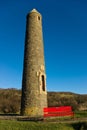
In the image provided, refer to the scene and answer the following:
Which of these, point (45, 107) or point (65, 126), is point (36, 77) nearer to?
point (45, 107)

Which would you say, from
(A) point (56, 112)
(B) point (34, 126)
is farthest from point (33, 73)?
(B) point (34, 126)

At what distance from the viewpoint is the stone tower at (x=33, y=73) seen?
19.7m

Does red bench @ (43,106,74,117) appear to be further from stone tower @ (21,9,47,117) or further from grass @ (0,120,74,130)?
grass @ (0,120,74,130)

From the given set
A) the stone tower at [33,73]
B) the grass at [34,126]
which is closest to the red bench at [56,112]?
the stone tower at [33,73]

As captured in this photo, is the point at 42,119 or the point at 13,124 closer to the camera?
the point at 13,124

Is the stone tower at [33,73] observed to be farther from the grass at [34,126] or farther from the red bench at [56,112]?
the grass at [34,126]

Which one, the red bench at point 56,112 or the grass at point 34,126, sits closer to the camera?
the grass at point 34,126

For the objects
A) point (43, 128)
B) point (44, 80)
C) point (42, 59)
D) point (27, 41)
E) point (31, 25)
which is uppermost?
point (31, 25)

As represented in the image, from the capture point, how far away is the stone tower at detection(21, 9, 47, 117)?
774 inches

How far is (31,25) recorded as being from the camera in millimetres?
21281

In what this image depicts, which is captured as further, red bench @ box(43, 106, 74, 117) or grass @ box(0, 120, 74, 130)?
red bench @ box(43, 106, 74, 117)

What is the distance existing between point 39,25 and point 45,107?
7.04m

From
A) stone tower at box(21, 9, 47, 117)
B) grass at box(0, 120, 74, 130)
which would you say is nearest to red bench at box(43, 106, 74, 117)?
stone tower at box(21, 9, 47, 117)

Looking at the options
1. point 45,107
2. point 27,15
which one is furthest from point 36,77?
point 27,15
